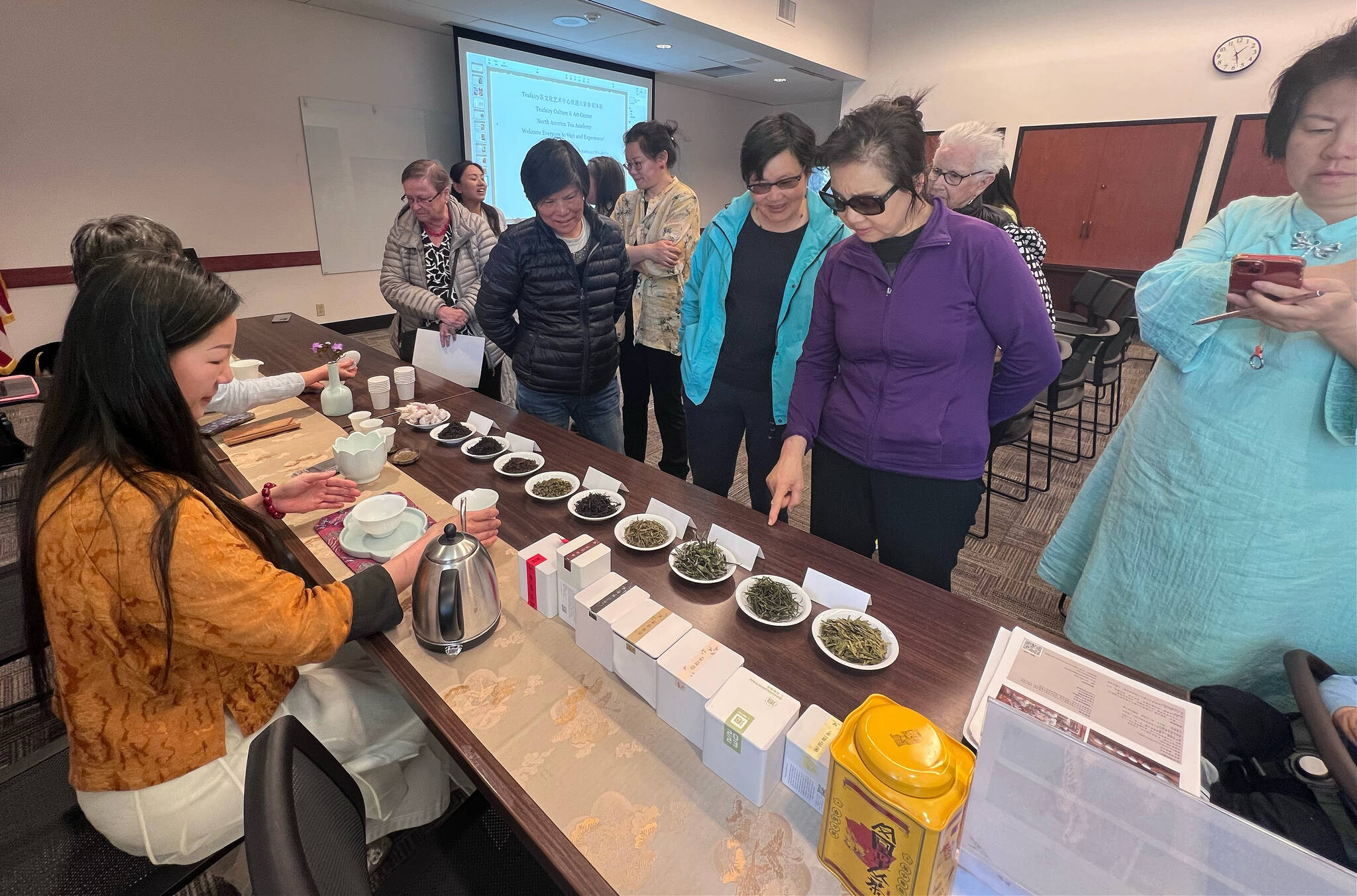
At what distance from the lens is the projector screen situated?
5832mm

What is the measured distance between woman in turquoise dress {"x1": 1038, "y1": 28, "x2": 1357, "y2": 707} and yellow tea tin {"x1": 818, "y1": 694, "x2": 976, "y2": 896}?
86 centimetres

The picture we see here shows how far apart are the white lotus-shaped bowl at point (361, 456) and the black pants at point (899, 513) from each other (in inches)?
43.2

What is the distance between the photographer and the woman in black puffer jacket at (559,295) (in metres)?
1.91

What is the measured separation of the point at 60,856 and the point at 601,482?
108cm

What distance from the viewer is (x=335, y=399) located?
195cm

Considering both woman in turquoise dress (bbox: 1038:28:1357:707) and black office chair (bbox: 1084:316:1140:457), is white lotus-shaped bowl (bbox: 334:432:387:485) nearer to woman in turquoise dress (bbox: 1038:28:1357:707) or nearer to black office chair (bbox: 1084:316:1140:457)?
woman in turquoise dress (bbox: 1038:28:1357:707)

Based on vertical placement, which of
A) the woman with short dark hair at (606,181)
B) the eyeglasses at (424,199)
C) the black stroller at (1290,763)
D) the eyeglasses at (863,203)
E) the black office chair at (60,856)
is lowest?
the black office chair at (60,856)

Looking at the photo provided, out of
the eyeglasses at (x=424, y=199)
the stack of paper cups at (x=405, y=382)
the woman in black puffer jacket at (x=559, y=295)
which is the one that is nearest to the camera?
the woman in black puffer jacket at (x=559, y=295)

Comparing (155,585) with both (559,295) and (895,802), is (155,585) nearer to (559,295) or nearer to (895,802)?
(895,802)

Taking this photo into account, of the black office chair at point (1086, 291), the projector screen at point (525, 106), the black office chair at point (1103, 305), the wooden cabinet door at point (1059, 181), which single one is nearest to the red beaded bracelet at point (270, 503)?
the black office chair at point (1103, 305)

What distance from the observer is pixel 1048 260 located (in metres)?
6.90

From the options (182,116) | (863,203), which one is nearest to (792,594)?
(863,203)

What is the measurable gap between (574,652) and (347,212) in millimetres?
6147

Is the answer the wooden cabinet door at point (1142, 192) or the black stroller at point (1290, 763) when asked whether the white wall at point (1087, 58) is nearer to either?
the wooden cabinet door at point (1142, 192)
